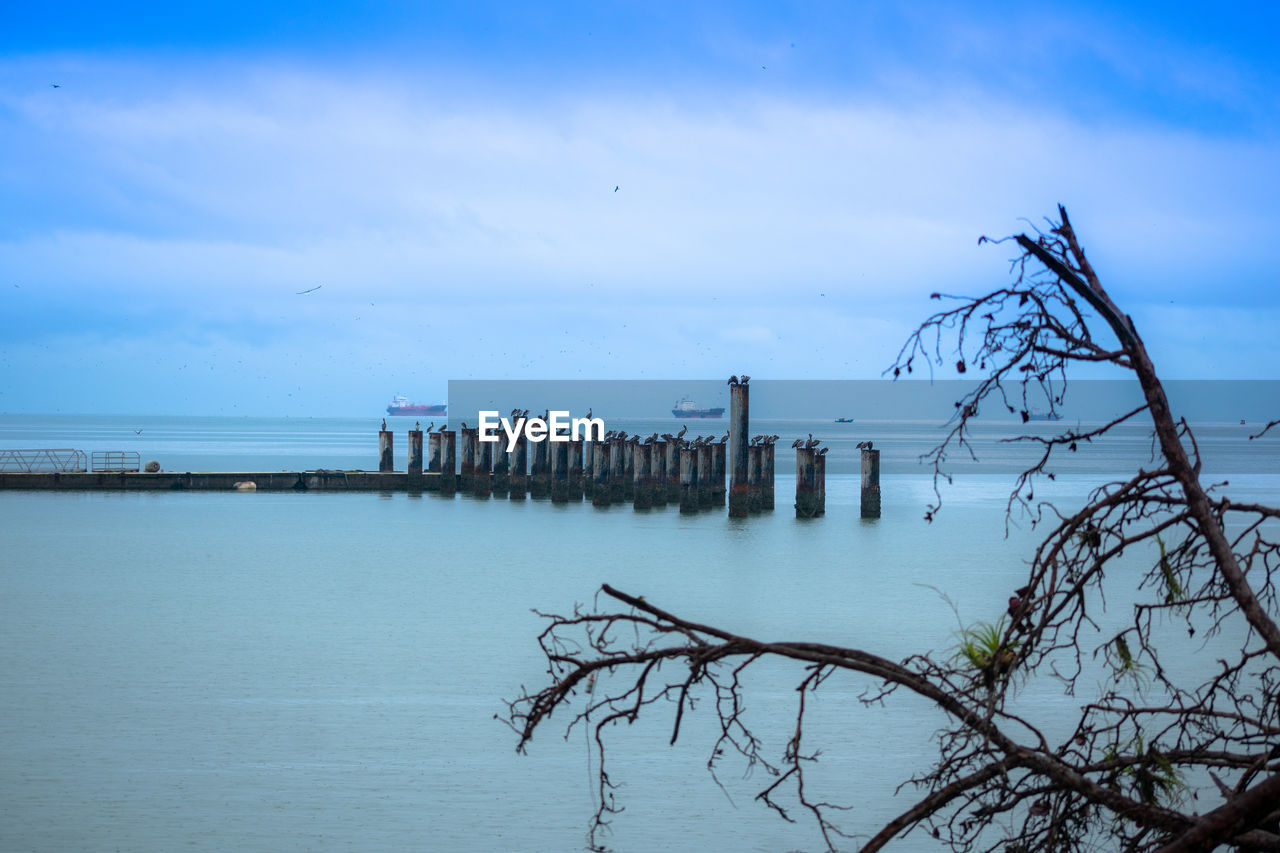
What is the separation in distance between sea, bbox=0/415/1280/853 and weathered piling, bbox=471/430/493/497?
127 inches

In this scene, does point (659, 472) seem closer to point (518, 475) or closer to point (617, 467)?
point (617, 467)

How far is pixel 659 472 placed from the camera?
41.8 m

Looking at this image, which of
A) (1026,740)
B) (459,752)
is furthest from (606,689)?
(1026,740)

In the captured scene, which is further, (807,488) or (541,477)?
(541,477)

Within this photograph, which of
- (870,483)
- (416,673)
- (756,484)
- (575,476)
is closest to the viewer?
(416,673)

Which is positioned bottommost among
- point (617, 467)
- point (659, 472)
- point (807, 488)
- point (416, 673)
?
point (416, 673)

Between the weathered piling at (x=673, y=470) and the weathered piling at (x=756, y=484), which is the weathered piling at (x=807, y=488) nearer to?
the weathered piling at (x=756, y=484)

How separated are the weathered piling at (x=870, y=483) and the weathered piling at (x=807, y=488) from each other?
59.6 inches

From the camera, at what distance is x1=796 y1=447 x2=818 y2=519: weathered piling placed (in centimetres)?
3878

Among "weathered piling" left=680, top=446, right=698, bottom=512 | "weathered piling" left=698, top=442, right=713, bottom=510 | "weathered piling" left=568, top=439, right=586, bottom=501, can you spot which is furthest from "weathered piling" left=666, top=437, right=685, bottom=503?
"weathered piling" left=568, top=439, right=586, bottom=501

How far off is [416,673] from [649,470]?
78.5 feet

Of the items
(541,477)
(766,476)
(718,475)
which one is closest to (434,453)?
(541,477)

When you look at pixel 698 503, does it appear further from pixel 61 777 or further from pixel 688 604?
pixel 61 777

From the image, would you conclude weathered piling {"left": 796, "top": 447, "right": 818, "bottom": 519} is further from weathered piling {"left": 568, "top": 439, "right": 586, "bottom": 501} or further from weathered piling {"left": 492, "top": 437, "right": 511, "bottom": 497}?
weathered piling {"left": 492, "top": 437, "right": 511, "bottom": 497}
